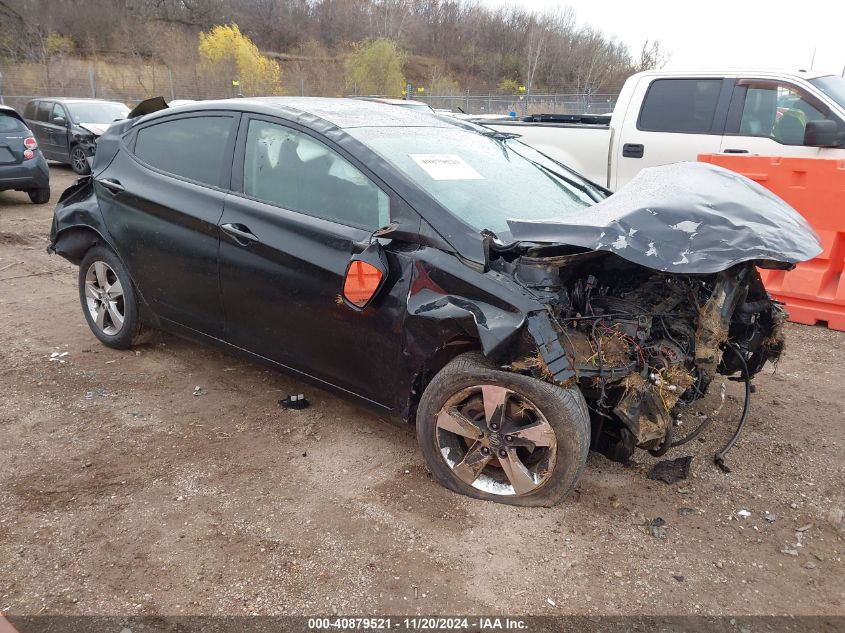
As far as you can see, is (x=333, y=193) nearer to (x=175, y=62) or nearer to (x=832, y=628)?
(x=832, y=628)

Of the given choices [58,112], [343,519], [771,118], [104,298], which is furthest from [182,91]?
→ [343,519]

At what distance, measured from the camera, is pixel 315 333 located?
324 centimetres

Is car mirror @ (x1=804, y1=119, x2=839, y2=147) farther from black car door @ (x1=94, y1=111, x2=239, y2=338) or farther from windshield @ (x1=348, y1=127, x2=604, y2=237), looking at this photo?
black car door @ (x1=94, y1=111, x2=239, y2=338)

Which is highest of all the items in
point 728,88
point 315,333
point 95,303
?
point 728,88

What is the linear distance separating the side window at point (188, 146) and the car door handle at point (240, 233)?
352mm

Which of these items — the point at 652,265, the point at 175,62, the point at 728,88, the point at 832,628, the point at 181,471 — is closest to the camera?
the point at 832,628

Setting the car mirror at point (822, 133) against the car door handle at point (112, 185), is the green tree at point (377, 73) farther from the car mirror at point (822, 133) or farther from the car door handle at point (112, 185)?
the car door handle at point (112, 185)

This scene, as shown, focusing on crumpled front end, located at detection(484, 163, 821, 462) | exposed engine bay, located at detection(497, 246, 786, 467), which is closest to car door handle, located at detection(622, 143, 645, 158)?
crumpled front end, located at detection(484, 163, 821, 462)

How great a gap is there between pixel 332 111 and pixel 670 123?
175 inches

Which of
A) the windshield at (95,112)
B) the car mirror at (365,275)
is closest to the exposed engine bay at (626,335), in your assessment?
the car mirror at (365,275)

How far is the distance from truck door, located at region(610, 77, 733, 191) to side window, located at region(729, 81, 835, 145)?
6.8 inches

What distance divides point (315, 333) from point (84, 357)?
2286 mm

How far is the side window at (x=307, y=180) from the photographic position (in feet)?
10.1

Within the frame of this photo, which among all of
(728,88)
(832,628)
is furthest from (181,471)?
(728,88)
